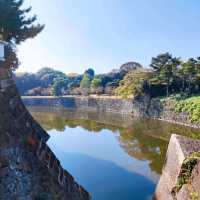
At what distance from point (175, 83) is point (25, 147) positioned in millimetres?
20424

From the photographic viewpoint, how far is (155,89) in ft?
82.1

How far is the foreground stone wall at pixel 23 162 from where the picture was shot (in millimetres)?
4883

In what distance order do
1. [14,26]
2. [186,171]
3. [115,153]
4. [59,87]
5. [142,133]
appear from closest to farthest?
[186,171], [14,26], [115,153], [142,133], [59,87]

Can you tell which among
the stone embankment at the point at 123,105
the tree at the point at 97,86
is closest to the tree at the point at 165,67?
the stone embankment at the point at 123,105

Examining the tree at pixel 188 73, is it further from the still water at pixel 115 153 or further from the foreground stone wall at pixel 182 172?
the foreground stone wall at pixel 182 172

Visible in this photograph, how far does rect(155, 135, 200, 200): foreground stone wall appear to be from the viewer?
5.30 metres

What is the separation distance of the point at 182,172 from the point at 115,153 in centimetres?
774

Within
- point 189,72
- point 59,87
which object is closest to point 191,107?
point 189,72

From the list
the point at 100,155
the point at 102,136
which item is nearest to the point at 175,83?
the point at 102,136

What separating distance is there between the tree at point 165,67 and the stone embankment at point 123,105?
1982 mm

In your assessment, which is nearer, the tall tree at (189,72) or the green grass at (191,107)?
the green grass at (191,107)

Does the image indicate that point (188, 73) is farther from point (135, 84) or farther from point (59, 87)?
point (59, 87)

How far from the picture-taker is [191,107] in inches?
747

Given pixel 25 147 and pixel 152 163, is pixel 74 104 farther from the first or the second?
pixel 25 147
